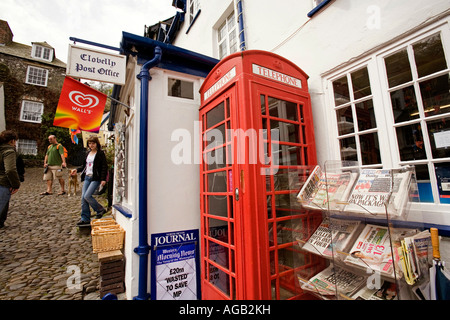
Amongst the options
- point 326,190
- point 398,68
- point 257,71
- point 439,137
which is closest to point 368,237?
point 326,190

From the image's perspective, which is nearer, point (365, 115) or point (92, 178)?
point (365, 115)

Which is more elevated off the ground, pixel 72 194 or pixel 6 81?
pixel 6 81

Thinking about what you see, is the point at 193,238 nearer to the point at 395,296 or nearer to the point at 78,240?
the point at 395,296

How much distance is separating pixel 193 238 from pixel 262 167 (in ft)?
5.86

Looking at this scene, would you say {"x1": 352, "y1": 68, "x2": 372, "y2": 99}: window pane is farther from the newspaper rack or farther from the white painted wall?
the white painted wall

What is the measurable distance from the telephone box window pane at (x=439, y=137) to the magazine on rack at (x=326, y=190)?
78 centimetres

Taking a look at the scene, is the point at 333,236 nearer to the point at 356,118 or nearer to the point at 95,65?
the point at 356,118

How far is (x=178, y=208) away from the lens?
3.27 m

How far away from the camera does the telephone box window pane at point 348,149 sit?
271cm

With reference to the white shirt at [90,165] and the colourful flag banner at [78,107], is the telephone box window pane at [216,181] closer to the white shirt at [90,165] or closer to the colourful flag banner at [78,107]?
the colourful flag banner at [78,107]

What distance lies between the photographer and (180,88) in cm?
365

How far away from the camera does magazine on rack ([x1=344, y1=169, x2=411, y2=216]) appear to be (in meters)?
1.76

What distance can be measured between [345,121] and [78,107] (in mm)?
3862
